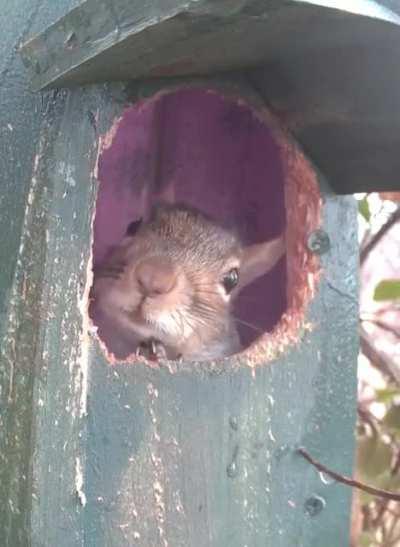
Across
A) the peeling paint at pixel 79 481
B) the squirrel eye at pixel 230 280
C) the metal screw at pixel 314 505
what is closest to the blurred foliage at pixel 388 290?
the squirrel eye at pixel 230 280

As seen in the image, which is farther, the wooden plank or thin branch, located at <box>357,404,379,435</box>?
thin branch, located at <box>357,404,379,435</box>

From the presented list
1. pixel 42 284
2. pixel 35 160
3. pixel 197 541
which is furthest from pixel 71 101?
pixel 197 541

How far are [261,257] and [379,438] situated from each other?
414mm

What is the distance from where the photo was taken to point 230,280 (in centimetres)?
160

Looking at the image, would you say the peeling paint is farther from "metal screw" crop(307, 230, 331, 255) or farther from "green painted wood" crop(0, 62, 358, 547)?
"metal screw" crop(307, 230, 331, 255)

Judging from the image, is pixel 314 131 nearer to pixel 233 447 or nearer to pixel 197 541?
pixel 233 447

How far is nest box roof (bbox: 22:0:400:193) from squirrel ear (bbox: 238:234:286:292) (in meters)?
0.18

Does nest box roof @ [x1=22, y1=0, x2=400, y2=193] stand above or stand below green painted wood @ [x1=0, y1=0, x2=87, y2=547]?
→ above

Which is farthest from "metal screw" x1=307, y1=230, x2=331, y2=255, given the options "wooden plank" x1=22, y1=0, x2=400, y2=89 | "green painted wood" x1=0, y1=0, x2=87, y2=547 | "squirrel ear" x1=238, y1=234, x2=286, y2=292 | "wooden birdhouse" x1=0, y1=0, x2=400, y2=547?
"green painted wood" x1=0, y1=0, x2=87, y2=547

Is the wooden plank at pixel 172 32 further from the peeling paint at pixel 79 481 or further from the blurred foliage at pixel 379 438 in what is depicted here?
the blurred foliage at pixel 379 438

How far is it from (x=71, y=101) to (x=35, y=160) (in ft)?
0.25

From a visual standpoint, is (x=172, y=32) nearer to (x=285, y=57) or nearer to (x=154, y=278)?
(x=285, y=57)

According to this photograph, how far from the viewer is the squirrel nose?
1372mm

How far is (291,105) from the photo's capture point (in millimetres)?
1377
